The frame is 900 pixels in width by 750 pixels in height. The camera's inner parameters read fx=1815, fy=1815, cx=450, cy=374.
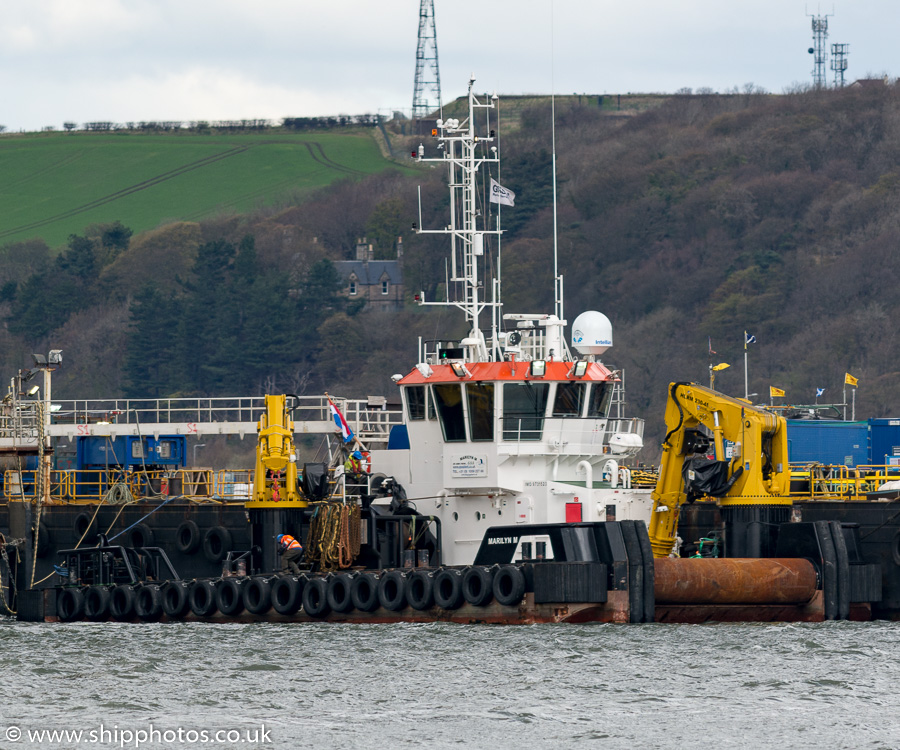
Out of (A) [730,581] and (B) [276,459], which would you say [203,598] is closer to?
(B) [276,459]

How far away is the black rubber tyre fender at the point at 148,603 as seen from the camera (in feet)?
102

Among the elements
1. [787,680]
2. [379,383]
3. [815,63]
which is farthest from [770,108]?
[787,680]

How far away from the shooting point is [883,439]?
135ft

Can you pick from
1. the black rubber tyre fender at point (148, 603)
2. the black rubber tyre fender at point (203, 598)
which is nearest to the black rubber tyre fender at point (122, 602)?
the black rubber tyre fender at point (148, 603)

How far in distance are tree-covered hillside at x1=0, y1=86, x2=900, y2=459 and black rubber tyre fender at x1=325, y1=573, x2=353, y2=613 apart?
56.4 meters

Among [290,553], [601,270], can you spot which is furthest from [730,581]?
[601,270]

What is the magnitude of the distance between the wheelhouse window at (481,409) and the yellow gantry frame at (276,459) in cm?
339

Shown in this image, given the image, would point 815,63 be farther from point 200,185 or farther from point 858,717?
point 858,717

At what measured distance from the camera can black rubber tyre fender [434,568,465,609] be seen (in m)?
27.8

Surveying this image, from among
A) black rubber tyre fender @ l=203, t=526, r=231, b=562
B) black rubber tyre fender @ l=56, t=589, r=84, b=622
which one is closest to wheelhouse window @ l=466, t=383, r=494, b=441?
black rubber tyre fender @ l=203, t=526, r=231, b=562

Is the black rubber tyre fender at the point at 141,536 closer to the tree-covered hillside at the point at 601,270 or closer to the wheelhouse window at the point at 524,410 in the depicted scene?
the wheelhouse window at the point at 524,410

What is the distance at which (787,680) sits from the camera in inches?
933

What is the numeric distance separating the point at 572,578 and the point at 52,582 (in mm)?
12651

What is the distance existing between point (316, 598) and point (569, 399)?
17.3 ft
